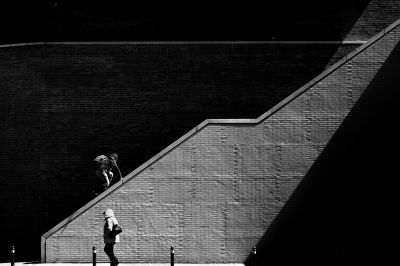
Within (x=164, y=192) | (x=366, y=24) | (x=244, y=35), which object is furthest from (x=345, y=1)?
(x=164, y=192)

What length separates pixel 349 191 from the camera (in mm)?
21469

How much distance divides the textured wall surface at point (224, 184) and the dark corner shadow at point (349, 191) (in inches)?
11.0

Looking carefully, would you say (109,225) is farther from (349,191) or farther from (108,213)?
(349,191)

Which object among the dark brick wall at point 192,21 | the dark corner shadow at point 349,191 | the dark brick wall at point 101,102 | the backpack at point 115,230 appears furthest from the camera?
the dark brick wall at point 192,21

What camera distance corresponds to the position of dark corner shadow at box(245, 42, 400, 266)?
838 inches

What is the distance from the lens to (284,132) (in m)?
21.6

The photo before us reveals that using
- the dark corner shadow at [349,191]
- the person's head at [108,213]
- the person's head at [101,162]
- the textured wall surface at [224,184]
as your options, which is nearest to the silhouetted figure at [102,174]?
the person's head at [101,162]

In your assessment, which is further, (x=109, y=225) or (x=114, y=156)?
(x=114, y=156)

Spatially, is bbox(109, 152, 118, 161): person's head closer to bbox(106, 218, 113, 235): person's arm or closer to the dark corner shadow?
bbox(106, 218, 113, 235): person's arm

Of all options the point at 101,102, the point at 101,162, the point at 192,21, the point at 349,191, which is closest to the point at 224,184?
the point at 349,191

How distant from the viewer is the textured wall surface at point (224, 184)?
21422mm

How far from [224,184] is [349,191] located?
130 inches

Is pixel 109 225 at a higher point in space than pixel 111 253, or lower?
higher

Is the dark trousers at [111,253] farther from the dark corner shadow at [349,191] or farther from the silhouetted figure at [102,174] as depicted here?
the dark corner shadow at [349,191]
